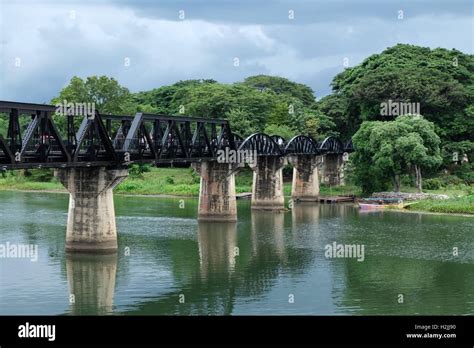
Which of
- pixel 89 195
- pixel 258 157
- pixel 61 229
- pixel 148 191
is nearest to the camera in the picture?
pixel 89 195

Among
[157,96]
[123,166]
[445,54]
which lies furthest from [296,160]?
[157,96]

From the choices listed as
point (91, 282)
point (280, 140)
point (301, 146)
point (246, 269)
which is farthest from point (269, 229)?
point (280, 140)

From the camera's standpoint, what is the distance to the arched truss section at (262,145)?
93.9 meters

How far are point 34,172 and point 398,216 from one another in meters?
62.5

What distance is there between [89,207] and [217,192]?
26422 millimetres

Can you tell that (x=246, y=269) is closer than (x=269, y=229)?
Yes

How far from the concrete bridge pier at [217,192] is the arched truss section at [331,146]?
32150 millimetres

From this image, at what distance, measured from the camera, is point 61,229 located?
7600 centimetres

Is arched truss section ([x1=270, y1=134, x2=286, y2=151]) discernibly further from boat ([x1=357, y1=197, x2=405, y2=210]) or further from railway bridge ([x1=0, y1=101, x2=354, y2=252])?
boat ([x1=357, y1=197, x2=405, y2=210])

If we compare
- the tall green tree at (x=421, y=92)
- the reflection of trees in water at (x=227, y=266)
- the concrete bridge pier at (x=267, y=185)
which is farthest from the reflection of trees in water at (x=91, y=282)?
the tall green tree at (x=421, y=92)

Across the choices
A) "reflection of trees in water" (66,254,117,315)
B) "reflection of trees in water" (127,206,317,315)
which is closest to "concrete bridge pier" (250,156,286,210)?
"reflection of trees in water" (127,206,317,315)

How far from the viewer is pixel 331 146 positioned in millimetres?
123188

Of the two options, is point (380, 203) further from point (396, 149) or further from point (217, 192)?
point (217, 192)

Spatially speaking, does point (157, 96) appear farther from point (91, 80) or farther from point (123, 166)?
point (123, 166)
